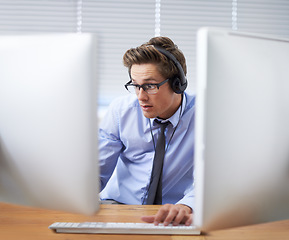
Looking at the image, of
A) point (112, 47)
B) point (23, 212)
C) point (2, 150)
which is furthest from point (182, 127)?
point (112, 47)

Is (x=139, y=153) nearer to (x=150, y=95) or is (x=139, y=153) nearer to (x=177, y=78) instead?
(x=150, y=95)

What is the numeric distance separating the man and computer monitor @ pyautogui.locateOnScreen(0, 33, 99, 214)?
2.60 feet

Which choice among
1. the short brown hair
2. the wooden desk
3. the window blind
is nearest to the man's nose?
the short brown hair

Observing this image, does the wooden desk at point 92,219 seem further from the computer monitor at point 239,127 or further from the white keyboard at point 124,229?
the computer monitor at point 239,127

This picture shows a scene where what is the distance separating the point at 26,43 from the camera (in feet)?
2.15

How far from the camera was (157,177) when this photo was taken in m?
1.41

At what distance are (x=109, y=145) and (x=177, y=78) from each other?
1.54ft

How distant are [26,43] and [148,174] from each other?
1.02 meters

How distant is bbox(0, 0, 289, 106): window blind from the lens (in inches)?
101

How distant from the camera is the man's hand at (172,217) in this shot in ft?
2.94

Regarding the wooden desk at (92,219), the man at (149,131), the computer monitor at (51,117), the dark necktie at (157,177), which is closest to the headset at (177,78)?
the man at (149,131)

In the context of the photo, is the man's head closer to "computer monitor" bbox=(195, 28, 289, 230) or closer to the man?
the man

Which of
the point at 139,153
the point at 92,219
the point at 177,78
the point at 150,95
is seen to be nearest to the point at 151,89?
the point at 150,95

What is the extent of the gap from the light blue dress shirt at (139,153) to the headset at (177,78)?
0.47 feet
